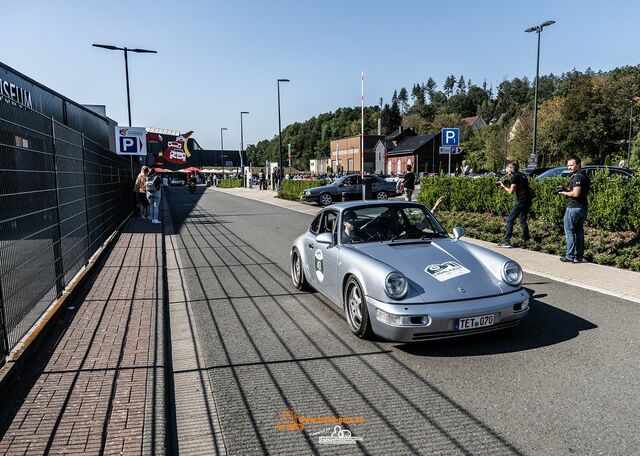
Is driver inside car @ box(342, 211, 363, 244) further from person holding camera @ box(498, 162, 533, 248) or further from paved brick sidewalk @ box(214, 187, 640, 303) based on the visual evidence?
person holding camera @ box(498, 162, 533, 248)

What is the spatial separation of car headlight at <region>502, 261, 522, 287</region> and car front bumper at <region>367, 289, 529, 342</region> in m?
0.21

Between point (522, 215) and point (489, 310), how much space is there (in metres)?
6.42

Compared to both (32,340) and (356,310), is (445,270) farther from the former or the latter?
(32,340)

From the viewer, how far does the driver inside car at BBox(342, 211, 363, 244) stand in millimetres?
5496

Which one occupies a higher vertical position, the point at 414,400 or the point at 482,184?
the point at 482,184

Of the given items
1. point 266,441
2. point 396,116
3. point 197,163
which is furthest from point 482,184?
point 396,116

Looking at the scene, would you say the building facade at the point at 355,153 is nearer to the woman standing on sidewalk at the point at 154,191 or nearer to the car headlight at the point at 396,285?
the woman standing on sidewalk at the point at 154,191

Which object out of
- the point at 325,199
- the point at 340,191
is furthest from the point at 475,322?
the point at 340,191

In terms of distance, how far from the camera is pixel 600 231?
33.3ft

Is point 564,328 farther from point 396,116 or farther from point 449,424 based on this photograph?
point 396,116

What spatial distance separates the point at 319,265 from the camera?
594cm

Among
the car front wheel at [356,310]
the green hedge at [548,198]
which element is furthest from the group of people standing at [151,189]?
the car front wheel at [356,310]

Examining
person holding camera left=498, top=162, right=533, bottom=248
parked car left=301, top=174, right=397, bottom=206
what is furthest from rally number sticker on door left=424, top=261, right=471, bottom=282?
parked car left=301, top=174, right=397, bottom=206

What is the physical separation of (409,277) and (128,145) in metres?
15.7
